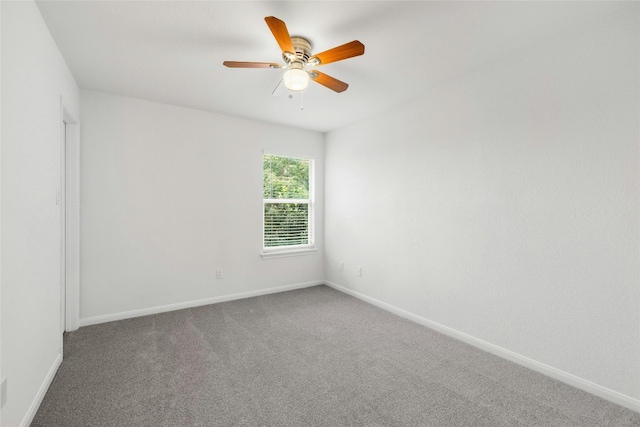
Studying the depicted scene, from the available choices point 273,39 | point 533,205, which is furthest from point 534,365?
point 273,39

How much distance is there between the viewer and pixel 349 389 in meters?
2.05

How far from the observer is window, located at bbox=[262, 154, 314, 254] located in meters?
4.32

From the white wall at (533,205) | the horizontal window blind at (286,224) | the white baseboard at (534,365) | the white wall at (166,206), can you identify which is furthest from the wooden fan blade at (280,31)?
the white baseboard at (534,365)

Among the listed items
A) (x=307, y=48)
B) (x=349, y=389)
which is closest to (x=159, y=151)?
(x=307, y=48)

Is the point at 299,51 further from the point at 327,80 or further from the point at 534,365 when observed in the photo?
the point at 534,365

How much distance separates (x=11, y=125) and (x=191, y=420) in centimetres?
184

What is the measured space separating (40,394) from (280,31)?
264 cm

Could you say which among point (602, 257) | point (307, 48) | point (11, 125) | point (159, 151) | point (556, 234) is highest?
point (307, 48)

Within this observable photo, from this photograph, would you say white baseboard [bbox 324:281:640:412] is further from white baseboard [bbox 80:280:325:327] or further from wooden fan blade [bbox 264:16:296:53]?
wooden fan blade [bbox 264:16:296:53]

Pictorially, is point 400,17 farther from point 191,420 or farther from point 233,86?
point 191,420

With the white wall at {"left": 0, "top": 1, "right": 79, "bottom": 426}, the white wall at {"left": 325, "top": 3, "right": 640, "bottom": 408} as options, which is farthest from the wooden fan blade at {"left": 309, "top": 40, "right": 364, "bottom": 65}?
the white wall at {"left": 0, "top": 1, "right": 79, "bottom": 426}

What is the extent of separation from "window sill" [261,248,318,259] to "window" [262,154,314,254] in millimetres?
29

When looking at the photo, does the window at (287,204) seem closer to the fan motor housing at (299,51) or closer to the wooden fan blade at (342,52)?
the fan motor housing at (299,51)

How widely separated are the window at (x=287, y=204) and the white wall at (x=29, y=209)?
2366 mm
